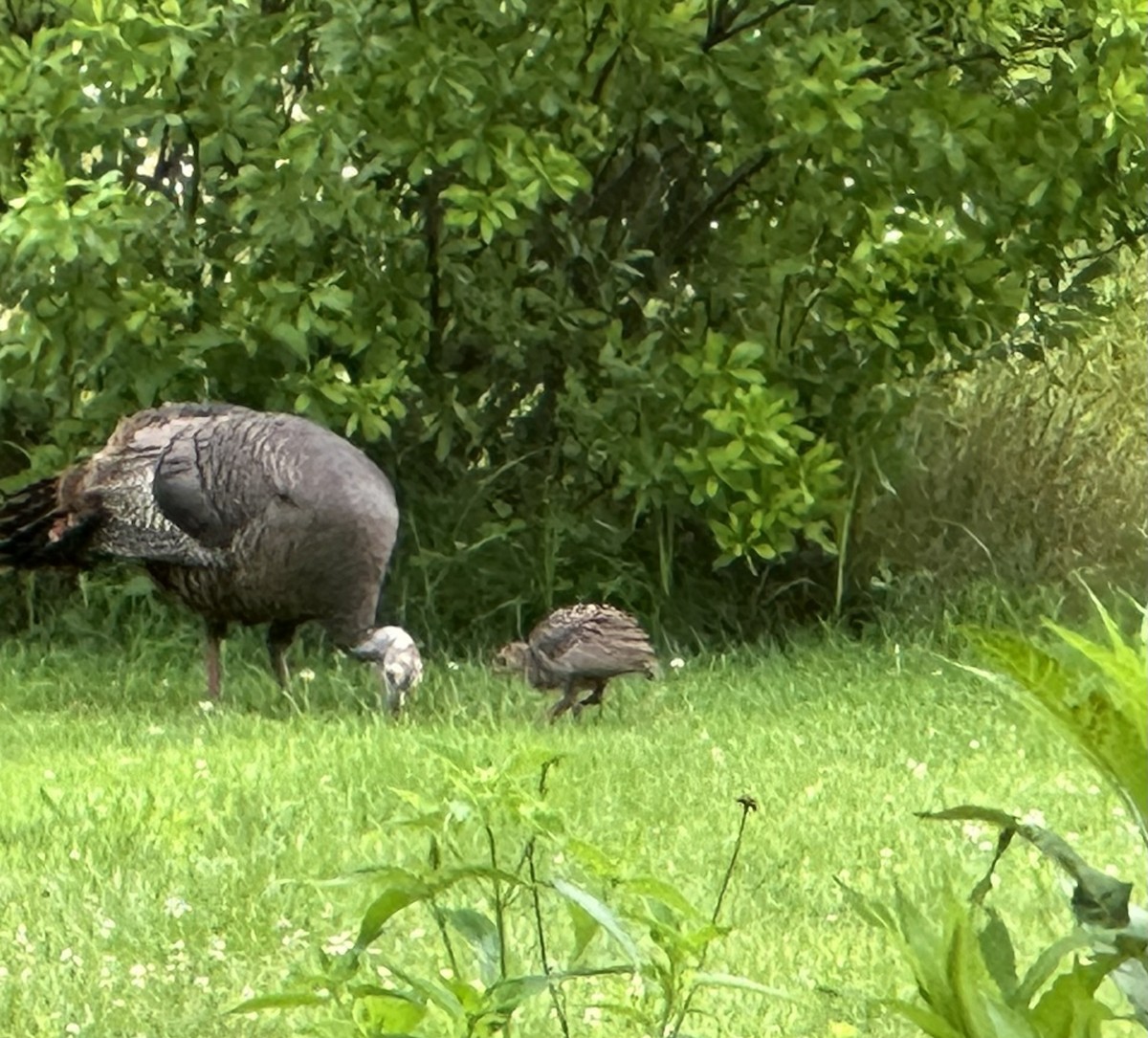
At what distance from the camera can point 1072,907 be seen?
67.7 inches

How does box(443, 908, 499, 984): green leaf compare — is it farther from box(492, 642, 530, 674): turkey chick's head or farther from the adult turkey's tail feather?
the adult turkey's tail feather

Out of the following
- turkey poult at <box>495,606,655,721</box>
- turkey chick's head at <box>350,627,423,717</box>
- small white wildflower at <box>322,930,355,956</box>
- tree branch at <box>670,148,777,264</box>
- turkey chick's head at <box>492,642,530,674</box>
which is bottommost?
turkey chick's head at <box>350,627,423,717</box>

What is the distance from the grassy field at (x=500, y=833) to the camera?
14.1 feet

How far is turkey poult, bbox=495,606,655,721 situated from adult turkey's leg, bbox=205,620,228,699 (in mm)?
1255

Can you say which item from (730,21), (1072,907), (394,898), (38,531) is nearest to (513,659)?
(38,531)

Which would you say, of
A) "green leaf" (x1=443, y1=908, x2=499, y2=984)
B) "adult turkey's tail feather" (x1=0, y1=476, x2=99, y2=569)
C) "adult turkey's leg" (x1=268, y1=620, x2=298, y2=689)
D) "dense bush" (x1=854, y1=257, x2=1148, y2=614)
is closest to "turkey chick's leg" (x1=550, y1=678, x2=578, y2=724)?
"adult turkey's leg" (x1=268, y1=620, x2=298, y2=689)

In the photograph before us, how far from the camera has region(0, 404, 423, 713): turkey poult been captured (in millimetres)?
7773

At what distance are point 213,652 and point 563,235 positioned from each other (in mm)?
2284

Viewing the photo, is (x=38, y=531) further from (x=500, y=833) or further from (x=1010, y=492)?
(x=1010, y=492)

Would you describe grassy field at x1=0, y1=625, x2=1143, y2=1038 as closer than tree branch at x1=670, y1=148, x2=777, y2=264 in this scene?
Yes

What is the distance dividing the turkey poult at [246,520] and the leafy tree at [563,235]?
1.46ft

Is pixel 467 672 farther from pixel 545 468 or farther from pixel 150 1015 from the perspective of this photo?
pixel 150 1015

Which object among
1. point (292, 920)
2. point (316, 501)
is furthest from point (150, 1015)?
point (316, 501)

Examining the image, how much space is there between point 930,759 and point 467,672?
2.24 metres
